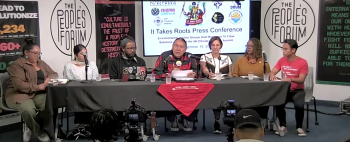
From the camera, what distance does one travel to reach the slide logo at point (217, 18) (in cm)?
689

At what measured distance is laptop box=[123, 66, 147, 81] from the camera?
5117mm

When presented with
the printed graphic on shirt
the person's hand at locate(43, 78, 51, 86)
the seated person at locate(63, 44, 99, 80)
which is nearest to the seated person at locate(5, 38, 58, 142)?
the person's hand at locate(43, 78, 51, 86)

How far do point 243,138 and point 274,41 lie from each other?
4.90m

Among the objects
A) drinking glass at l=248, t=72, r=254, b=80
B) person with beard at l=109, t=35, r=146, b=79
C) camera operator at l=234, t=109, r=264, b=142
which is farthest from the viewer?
person with beard at l=109, t=35, r=146, b=79

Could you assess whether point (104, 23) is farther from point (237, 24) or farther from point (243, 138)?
point (243, 138)

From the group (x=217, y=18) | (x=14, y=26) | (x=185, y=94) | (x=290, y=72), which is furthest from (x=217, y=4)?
(x=14, y=26)

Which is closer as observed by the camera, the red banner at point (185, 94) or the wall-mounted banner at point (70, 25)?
the red banner at point (185, 94)

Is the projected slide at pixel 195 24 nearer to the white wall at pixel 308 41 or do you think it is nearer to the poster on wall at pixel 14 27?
the white wall at pixel 308 41

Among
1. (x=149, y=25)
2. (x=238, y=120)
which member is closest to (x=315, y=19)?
(x=149, y=25)

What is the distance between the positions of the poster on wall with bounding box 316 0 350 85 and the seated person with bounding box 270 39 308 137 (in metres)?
1.63

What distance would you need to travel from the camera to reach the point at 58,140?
4957mm

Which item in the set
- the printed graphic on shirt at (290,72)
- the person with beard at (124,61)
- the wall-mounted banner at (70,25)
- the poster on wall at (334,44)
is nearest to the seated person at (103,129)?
the person with beard at (124,61)

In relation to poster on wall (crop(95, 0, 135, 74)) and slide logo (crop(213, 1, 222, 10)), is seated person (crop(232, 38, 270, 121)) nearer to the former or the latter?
slide logo (crop(213, 1, 222, 10))

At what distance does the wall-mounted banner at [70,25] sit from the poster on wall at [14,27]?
0.33m
